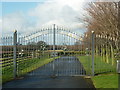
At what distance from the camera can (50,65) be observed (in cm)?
1666

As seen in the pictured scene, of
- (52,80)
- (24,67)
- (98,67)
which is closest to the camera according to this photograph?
(52,80)

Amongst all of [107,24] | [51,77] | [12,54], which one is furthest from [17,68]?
[107,24]

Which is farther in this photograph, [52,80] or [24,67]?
[24,67]

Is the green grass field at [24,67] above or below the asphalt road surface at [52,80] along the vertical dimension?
above

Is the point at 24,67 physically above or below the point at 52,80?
above

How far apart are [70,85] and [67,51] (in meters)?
3.94

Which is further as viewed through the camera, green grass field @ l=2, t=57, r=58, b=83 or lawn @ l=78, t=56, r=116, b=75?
lawn @ l=78, t=56, r=116, b=75

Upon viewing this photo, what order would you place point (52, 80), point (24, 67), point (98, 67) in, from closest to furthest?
point (52, 80) → point (24, 67) → point (98, 67)

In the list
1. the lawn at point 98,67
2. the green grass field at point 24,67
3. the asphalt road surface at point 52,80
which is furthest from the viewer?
the lawn at point 98,67

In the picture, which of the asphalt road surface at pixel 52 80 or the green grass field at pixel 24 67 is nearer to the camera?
the asphalt road surface at pixel 52 80

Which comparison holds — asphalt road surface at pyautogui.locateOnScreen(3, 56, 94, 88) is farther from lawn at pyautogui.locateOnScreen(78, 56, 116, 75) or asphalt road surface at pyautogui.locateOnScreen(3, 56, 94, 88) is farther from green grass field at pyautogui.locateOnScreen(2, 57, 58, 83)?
lawn at pyautogui.locateOnScreen(78, 56, 116, 75)

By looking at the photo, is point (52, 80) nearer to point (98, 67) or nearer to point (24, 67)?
point (24, 67)

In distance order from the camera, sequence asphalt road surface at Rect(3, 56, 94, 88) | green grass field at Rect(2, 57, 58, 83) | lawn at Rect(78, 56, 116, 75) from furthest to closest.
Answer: lawn at Rect(78, 56, 116, 75)
green grass field at Rect(2, 57, 58, 83)
asphalt road surface at Rect(3, 56, 94, 88)

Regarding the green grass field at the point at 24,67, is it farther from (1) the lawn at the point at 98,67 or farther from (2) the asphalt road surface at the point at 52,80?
(1) the lawn at the point at 98,67
